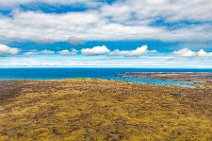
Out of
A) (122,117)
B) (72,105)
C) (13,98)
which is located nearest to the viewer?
(122,117)

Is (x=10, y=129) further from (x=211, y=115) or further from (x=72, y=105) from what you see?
(x=211, y=115)

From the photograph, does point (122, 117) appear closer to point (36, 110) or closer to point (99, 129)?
point (99, 129)

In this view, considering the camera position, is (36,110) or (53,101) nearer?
(36,110)

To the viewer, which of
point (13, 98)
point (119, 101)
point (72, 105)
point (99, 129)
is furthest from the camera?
point (13, 98)

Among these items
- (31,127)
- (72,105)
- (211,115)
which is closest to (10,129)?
(31,127)

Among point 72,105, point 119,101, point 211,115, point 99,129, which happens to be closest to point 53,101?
point 72,105

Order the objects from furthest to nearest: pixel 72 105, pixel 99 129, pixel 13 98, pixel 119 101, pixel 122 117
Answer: pixel 13 98 → pixel 119 101 → pixel 72 105 → pixel 122 117 → pixel 99 129
